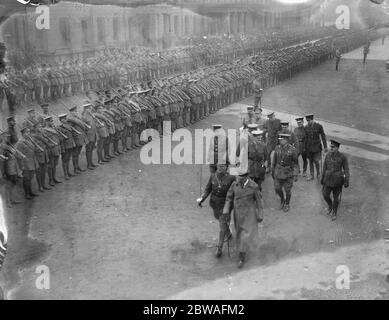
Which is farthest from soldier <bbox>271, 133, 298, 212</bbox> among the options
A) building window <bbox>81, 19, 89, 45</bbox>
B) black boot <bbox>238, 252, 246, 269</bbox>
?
building window <bbox>81, 19, 89, 45</bbox>

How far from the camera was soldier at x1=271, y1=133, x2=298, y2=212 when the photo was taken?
8.84 m

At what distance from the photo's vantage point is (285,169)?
8812 millimetres

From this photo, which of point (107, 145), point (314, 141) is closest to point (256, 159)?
point (314, 141)

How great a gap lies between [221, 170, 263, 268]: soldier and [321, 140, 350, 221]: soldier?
2.04 meters

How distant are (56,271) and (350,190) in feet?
18.9

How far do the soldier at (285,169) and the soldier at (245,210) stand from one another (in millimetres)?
2061

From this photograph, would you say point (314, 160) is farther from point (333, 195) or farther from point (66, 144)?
point (66, 144)

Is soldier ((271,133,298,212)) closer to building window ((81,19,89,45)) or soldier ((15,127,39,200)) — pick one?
soldier ((15,127,39,200))

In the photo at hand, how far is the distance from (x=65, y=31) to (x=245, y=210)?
59.5 feet

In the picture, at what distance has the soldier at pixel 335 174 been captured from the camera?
8.35 metres

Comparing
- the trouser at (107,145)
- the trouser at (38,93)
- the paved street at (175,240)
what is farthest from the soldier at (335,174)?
the trouser at (38,93)

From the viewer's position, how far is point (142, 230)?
8031 mm

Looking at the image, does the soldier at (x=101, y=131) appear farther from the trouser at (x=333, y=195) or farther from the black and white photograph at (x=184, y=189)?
the trouser at (x=333, y=195)
